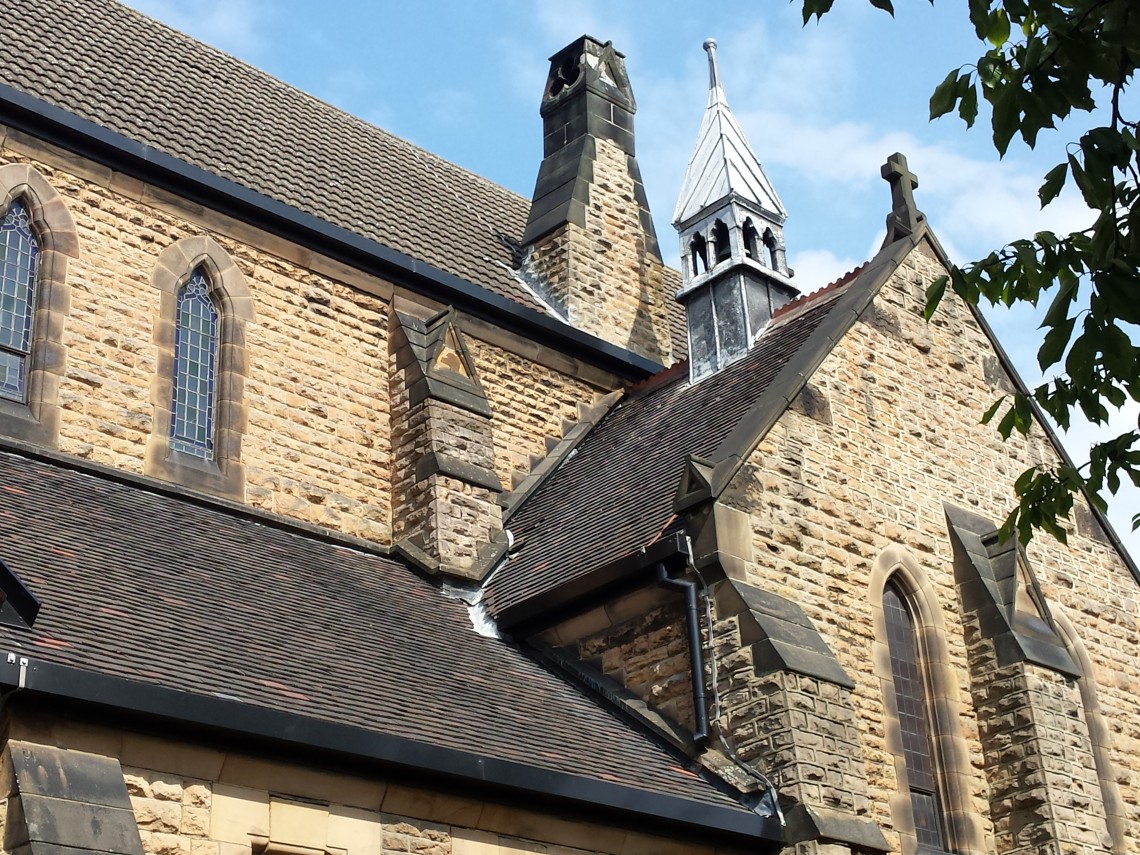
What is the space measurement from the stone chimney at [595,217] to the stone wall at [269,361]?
215cm

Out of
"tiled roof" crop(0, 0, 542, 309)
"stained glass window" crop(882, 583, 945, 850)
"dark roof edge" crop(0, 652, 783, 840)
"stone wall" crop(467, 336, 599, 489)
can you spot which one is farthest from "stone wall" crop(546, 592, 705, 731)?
"tiled roof" crop(0, 0, 542, 309)

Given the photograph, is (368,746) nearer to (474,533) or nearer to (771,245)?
(474,533)

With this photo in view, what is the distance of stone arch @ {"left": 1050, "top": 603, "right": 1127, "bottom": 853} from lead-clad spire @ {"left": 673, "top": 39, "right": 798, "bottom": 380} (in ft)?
13.8

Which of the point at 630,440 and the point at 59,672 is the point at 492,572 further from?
the point at 59,672

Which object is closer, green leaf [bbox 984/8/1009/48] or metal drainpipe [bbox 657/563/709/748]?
green leaf [bbox 984/8/1009/48]

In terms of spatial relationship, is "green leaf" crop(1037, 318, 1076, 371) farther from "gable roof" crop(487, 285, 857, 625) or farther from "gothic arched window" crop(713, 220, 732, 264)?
"gothic arched window" crop(713, 220, 732, 264)

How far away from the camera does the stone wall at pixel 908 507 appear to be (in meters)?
13.6

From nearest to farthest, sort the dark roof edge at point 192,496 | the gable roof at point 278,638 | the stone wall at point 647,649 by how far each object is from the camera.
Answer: the gable roof at point 278,638, the stone wall at point 647,649, the dark roof edge at point 192,496

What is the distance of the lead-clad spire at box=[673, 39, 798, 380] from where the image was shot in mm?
17016

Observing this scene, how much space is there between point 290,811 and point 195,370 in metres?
6.31

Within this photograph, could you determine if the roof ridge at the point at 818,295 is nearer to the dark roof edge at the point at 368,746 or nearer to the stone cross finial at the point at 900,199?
the stone cross finial at the point at 900,199

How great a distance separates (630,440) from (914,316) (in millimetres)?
3120

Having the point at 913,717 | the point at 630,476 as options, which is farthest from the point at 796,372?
the point at 913,717

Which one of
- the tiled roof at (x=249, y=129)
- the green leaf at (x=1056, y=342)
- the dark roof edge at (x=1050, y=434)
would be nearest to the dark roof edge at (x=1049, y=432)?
the dark roof edge at (x=1050, y=434)
